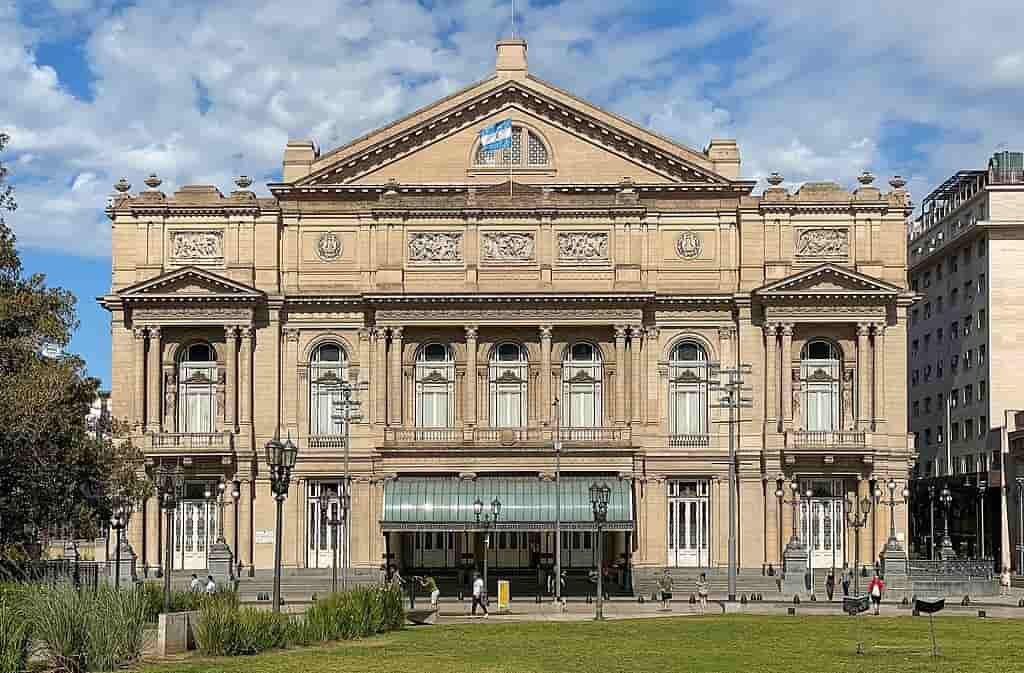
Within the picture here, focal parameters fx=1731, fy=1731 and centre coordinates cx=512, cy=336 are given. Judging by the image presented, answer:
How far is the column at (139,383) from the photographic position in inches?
3278

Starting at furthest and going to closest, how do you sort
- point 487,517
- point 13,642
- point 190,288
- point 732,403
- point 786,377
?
point 786,377, point 190,288, point 487,517, point 732,403, point 13,642

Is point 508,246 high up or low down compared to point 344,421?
up

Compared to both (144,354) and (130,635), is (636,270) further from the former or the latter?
(130,635)

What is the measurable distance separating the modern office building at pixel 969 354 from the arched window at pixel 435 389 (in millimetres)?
33745

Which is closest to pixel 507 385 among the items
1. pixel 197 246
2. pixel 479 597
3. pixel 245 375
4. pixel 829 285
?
pixel 245 375

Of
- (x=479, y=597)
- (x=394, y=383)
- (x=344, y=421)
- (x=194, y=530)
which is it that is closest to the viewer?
(x=479, y=597)

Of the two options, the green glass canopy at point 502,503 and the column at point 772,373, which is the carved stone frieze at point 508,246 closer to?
the green glass canopy at point 502,503

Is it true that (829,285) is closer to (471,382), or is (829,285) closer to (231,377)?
(471,382)

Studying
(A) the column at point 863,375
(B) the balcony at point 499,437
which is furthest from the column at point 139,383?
(A) the column at point 863,375

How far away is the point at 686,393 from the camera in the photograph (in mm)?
85375

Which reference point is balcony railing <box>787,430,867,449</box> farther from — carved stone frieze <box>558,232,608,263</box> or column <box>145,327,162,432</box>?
column <box>145,327,162,432</box>

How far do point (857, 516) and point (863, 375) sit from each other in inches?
269

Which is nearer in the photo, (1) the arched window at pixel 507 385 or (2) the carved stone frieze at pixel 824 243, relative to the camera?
(2) the carved stone frieze at pixel 824 243

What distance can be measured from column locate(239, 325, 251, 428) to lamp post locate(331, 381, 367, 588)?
14.5 ft
